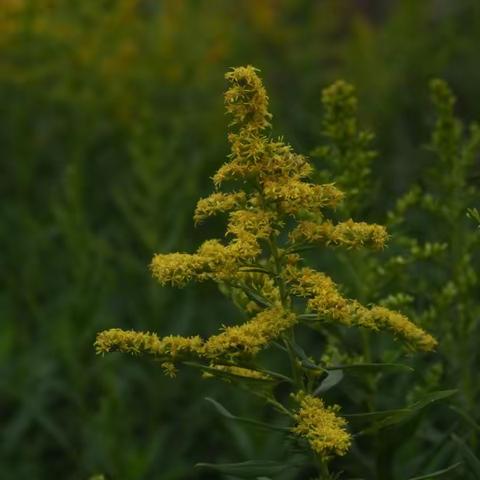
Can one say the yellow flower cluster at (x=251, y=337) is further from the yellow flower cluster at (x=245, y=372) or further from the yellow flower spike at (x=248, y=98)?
the yellow flower spike at (x=248, y=98)

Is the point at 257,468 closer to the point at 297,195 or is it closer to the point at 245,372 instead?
the point at 245,372

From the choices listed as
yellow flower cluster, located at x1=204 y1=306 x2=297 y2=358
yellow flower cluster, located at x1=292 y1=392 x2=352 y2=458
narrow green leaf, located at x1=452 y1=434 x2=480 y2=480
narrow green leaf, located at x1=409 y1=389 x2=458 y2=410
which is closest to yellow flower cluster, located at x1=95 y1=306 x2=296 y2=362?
yellow flower cluster, located at x1=204 y1=306 x2=297 y2=358

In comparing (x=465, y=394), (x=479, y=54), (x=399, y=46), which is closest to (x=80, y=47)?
(x=399, y=46)

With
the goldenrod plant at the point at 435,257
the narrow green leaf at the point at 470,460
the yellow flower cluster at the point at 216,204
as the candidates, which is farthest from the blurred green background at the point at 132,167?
the yellow flower cluster at the point at 216,204

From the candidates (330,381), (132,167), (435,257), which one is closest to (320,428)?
(330,381)

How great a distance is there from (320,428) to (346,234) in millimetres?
305

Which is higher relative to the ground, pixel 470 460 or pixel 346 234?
pixel 346 234

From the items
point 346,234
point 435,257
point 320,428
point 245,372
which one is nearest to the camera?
point 320,428

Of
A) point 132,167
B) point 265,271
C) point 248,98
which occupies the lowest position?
point 265,271

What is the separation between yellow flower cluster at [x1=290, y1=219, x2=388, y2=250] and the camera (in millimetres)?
1627

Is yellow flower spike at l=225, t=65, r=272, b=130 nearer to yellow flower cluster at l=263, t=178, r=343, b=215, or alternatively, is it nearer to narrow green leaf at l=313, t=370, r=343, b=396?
yellow flower cluster at l=263, t=178, r=343, b=215

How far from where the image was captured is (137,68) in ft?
15.3

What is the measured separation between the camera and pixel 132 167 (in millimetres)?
4430

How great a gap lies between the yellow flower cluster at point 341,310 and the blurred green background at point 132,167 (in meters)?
0.80
